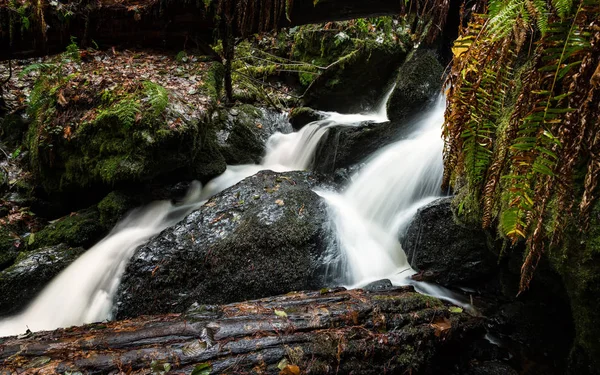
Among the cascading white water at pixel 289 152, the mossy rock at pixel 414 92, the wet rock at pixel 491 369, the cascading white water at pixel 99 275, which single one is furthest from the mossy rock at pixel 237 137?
the wet rock at pixel 491 369

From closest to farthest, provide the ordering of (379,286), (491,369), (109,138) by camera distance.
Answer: (491,369), (379,286), (109,138)

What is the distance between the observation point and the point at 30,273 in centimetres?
421

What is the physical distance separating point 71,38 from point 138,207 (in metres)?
3.18

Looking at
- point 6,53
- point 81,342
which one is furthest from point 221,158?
point 81,342

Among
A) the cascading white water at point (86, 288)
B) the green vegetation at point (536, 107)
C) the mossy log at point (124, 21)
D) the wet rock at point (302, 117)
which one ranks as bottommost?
the cascading white water at point (86, 288)

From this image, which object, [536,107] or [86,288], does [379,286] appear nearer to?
[536,107]

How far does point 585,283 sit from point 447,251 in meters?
1.98

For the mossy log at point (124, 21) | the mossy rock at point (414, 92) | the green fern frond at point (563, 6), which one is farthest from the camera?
the mossy rock at point (414, 92)

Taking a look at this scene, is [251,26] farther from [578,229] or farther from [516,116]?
[578,229]

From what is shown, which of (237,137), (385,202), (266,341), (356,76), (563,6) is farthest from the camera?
(356,76)

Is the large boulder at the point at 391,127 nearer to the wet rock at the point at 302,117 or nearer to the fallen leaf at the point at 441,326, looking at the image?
the wet rock at the point at 302,117

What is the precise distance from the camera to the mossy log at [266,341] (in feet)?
6.48

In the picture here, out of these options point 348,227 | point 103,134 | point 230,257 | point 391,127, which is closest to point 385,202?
point 348,227

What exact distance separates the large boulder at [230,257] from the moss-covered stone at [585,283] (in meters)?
2.23
